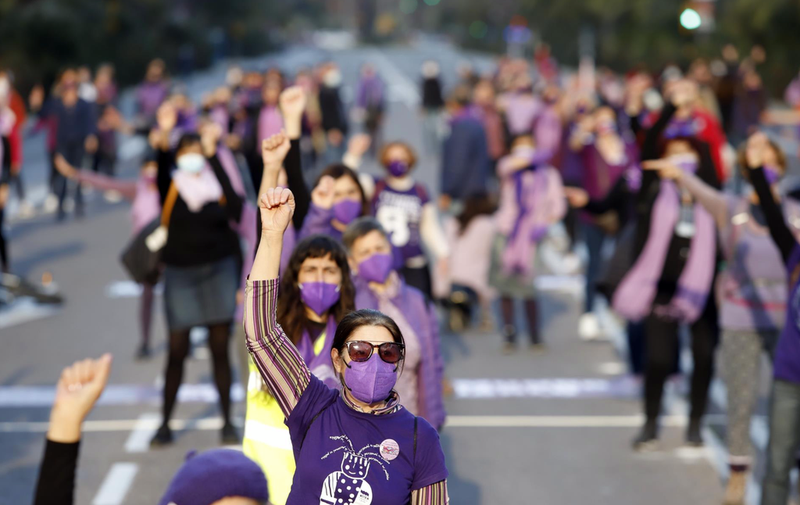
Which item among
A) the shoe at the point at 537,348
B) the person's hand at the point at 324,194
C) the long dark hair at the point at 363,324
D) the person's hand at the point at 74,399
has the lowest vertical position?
the shoe at the point at 537,348

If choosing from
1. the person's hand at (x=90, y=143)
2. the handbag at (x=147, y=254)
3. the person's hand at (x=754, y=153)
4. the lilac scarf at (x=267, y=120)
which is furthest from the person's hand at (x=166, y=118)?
the person's hand at (x=90, y=143)

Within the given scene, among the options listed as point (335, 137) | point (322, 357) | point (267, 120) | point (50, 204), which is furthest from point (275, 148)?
point (335, 137)

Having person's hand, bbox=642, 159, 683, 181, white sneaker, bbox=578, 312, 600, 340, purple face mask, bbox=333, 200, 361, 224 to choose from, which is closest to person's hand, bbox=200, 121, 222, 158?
purple face mask, bbox=333, 200, 361, 224

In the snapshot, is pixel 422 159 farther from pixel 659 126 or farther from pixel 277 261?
pixel 277 261

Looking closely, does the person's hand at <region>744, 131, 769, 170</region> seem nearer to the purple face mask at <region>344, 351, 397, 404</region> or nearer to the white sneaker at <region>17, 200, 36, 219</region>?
the purple face mask at <region>344, 351, 397, 404</region>

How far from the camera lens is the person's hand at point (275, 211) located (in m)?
3.61

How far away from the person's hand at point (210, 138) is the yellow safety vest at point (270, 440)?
2.78 metres

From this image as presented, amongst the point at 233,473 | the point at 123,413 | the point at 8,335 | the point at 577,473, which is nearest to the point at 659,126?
the point at 577,473

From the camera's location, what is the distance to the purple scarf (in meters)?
4.34

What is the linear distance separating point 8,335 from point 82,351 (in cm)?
98

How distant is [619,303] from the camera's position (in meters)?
7.44

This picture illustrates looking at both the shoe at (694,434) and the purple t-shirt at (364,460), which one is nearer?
the purple t-shirt at (364,460)

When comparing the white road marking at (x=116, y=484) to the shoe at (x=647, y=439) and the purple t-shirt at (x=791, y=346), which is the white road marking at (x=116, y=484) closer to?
the shoe at (x=647, y=439)

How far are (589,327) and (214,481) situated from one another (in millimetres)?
7965
